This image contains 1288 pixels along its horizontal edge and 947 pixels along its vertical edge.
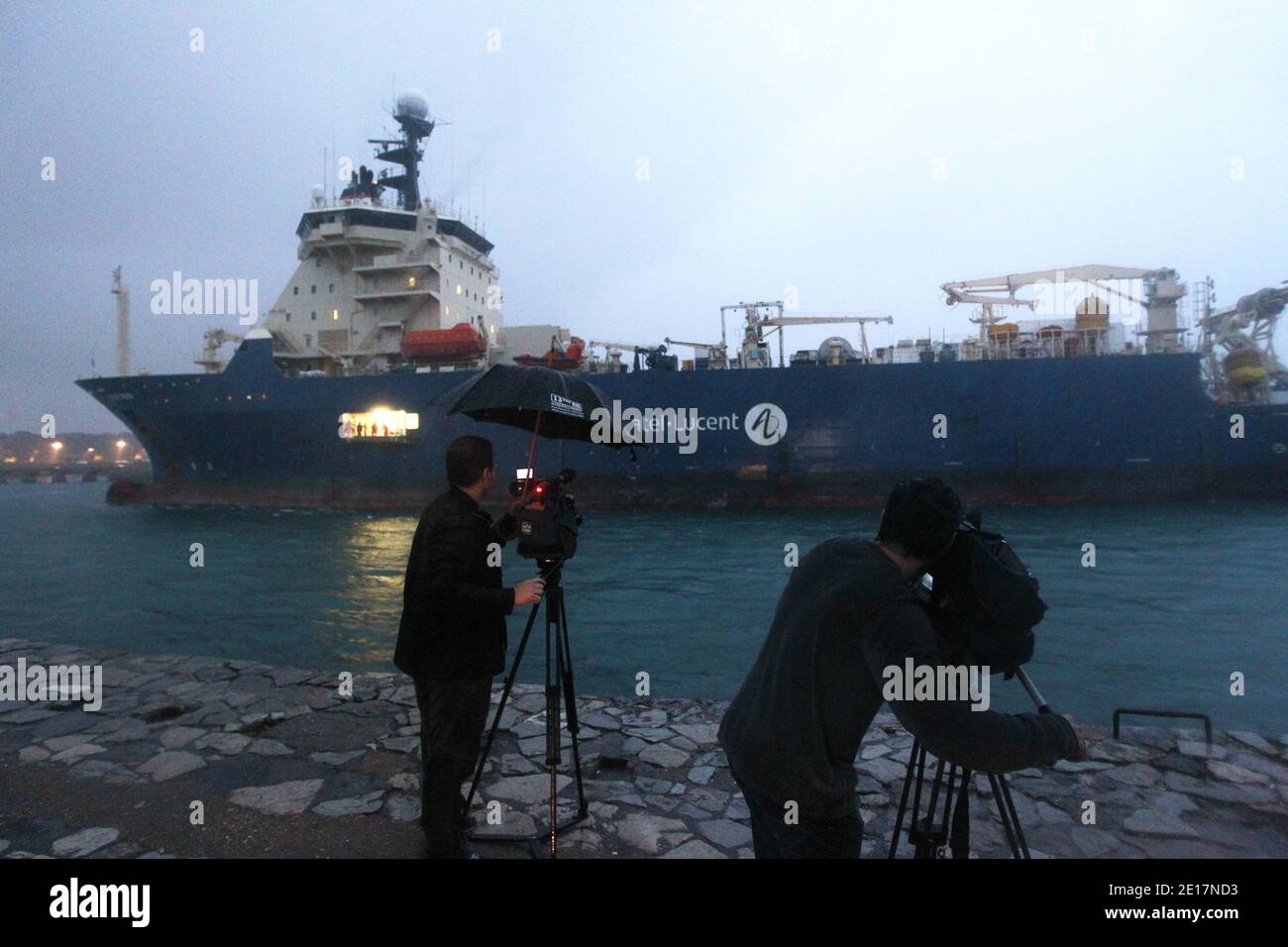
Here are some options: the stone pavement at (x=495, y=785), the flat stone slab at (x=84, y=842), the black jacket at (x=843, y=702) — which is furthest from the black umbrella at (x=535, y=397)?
the flat stone slab at (x=84, y=842)

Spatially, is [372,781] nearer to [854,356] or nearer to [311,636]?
[311,636]

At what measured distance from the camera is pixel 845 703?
4.83ft

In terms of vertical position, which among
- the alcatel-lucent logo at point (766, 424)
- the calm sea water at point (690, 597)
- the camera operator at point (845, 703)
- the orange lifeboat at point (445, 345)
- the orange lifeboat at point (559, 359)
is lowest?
the calm sea water at point (690, 597)

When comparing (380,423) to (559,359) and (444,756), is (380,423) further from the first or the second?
(444,756)

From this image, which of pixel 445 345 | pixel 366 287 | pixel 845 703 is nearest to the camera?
pixel 845 703

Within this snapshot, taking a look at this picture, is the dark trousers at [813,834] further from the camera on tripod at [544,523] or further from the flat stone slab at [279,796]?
the flat stone slab at [279,796]

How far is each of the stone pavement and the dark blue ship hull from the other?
17.0 meters

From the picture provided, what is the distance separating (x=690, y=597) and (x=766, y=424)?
11.9 meters

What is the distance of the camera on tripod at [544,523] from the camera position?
2568 millimetres

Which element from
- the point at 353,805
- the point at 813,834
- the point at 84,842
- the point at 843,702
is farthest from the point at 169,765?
the point at 843,702

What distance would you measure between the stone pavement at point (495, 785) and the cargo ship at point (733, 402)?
42.7ft

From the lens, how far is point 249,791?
10.4 feet

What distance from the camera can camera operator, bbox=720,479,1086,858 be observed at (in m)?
1.34
